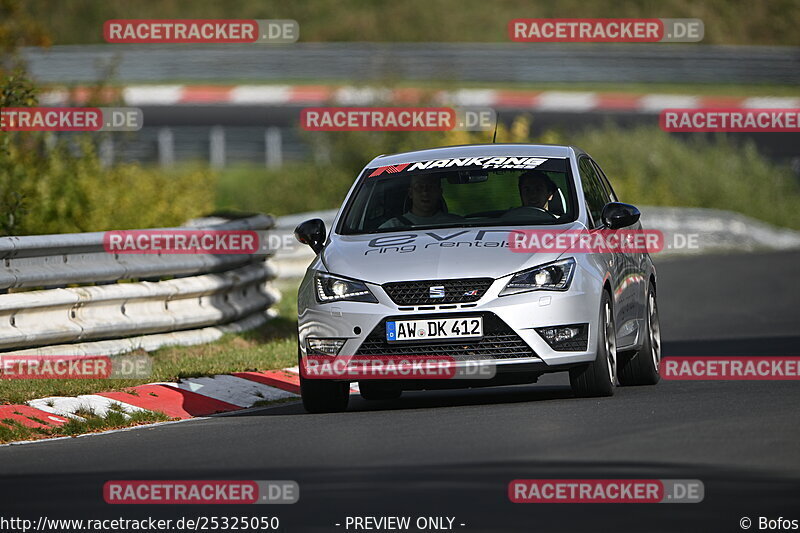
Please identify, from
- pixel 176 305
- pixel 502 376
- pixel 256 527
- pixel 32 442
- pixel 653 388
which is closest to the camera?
pixel 256 527

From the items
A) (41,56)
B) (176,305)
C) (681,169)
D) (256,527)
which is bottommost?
(256,527)

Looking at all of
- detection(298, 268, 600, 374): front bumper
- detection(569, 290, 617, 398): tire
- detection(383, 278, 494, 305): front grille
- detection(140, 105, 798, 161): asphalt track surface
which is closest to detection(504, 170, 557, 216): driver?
detection(569, 290, 617, 398): tire

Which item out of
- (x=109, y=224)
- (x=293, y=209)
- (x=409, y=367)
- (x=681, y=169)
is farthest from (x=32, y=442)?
(x=681, y=169)

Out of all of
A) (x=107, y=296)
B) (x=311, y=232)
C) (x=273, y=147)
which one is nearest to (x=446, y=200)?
(x=311, y=232)

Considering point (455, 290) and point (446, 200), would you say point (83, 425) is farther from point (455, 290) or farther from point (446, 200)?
point (446, 200)

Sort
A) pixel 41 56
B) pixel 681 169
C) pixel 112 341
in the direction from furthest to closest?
1. pixel 41 56
2. pixel 681 169
3. pixel 112 341

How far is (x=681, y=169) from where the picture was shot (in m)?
38.4

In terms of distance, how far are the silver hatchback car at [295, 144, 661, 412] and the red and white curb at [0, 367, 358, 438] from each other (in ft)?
3.05

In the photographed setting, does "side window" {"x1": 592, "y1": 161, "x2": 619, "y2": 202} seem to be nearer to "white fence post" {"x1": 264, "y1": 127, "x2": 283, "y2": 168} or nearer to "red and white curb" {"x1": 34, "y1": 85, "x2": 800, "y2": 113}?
"white fence post" {"x1": 264, "y1": 127, "x2": 283, "y2": 168}

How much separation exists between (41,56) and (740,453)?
41.9 metres

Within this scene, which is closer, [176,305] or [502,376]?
[502,376]

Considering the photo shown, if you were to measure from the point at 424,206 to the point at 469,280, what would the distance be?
1322 millimetres

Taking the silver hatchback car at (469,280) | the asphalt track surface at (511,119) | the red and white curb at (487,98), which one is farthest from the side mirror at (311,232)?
the red and white curb at (487,98)

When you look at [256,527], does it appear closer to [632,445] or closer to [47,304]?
[632,445]
